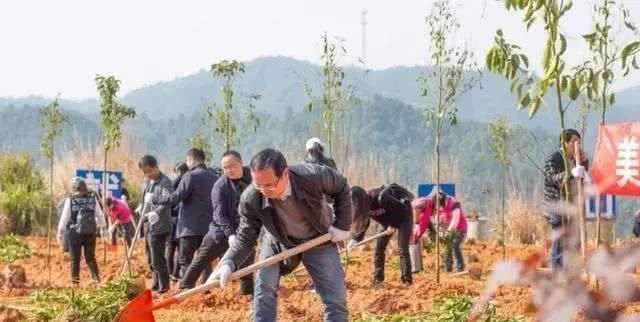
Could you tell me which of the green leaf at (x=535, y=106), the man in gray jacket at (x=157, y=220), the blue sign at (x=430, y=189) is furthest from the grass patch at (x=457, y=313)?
the blue sign at (x=430, y=189)

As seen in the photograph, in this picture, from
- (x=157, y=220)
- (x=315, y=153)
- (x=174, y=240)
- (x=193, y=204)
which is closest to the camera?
(x=315, y=153)

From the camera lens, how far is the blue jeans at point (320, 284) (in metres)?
6.88

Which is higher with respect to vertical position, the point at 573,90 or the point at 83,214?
the point at 573,90

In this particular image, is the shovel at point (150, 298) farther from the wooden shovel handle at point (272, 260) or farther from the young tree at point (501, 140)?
the young tree at point (501, 140)

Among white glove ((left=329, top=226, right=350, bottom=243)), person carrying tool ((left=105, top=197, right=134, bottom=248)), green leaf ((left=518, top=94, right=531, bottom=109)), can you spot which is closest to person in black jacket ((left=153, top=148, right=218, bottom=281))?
person carrying tool ((left=105, top=197, right=134, bottom=248))

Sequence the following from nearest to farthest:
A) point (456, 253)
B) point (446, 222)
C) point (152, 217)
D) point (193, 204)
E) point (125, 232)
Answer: point (193, 204)
point (152, 217)
point (446, 222)
point (456, 253)
point (125, 232)

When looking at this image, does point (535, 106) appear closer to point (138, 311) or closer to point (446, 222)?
point (138, 311)

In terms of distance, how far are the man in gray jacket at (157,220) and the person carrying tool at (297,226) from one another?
5.35 metres

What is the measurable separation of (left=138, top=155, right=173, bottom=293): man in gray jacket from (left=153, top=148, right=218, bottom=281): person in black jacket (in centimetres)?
40

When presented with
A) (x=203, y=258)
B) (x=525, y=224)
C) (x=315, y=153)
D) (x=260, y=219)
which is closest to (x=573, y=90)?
(x=260, y=219)

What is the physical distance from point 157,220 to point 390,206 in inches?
98.2

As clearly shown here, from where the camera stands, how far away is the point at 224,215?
10.5 m

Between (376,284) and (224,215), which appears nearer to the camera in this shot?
(224,215)

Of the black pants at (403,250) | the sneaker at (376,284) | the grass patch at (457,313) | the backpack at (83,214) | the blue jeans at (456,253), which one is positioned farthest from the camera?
the blue jeans at (456,253)
